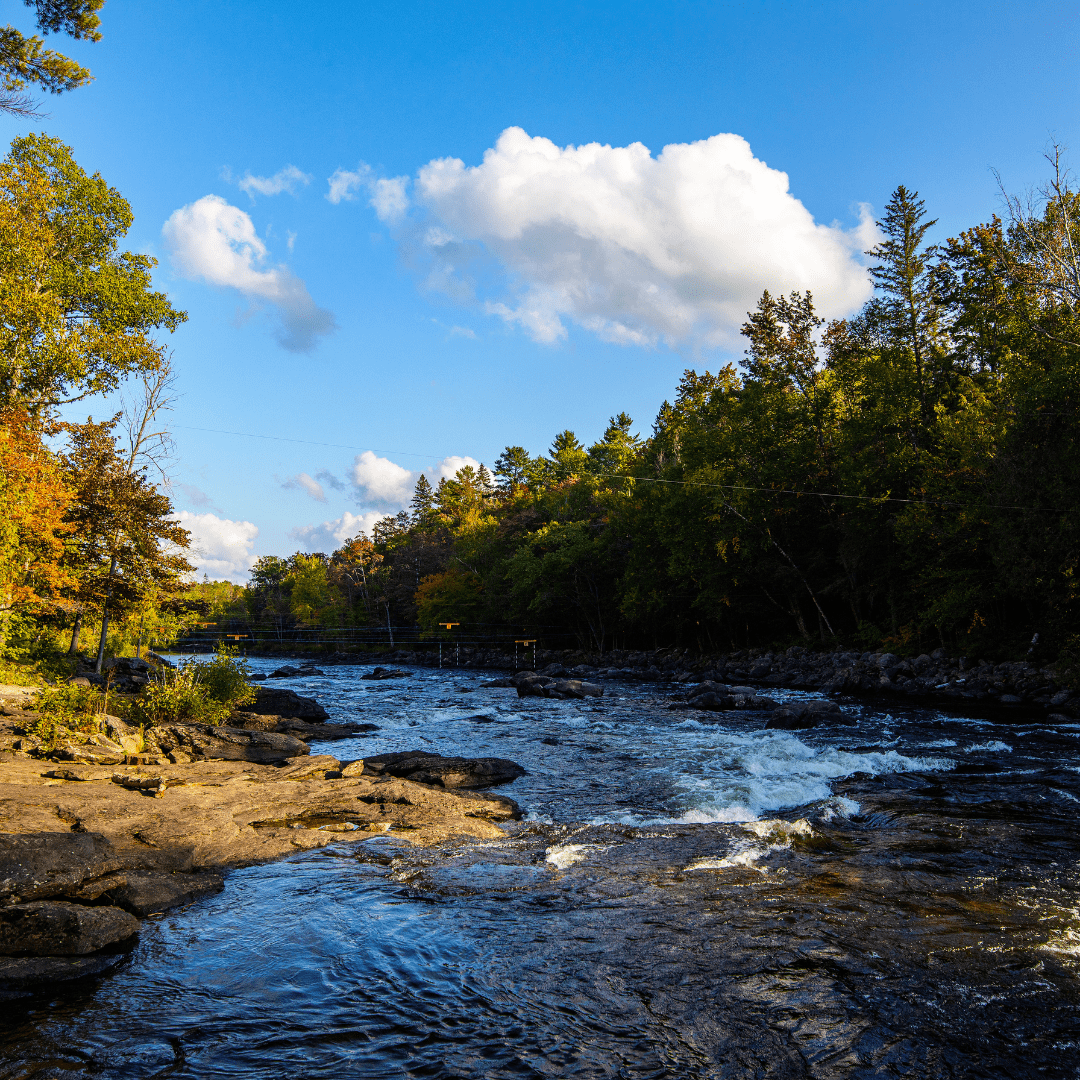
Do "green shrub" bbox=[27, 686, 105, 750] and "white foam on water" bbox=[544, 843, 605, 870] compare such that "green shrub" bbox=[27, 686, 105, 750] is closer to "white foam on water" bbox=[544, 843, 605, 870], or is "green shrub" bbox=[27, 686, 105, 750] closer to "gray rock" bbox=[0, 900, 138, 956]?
"gray rock" bbox=[0, 900, 138, 956]

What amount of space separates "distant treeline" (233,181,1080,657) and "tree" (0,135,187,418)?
2712 centimetres

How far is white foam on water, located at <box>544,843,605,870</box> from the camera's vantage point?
7.45m

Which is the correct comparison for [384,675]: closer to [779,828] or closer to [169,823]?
[169,823]

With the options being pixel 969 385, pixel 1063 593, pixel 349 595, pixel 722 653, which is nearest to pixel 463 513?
pixel 349 595

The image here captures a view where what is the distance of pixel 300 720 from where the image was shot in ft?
61.0

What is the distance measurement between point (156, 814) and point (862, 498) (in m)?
27.6

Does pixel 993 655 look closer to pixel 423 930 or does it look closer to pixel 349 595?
pixel 423 930

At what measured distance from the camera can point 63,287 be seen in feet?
63.0

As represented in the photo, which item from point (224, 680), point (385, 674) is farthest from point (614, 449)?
point (224, 680)

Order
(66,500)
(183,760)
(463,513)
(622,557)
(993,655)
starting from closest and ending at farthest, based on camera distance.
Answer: (183,760)
(66,500)
(993,655)
(622,557)
(463,513)

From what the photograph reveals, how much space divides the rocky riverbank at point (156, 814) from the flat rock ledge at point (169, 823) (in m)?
0.02

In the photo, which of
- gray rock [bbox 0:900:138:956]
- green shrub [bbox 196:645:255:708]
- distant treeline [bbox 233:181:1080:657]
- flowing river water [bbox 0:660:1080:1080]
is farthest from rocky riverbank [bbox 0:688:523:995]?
distant treeline [bbox 233:181:1080:657]

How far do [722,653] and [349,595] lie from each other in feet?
183

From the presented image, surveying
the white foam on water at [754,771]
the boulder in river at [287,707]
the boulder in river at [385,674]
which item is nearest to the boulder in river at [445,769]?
the white foam on water at [754,771]
